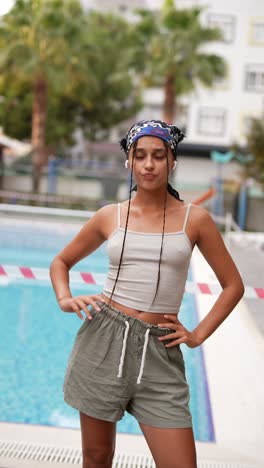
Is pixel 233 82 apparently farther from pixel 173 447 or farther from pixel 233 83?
pixel 173 447

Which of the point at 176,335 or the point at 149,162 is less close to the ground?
the point at 149,162

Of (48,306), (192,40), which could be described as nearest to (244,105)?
(192,40)

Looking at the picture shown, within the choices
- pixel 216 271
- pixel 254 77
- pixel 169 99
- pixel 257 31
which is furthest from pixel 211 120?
pixel 216 271

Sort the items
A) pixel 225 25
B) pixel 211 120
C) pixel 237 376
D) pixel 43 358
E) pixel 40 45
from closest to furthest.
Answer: pixel 237 376, pixel 43 358, pixel 40 45, pixel 225 25, pixel 211 120

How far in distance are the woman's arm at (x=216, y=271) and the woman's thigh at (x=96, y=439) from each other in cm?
46

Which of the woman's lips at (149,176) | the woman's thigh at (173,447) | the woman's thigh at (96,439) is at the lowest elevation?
the woman's thigh at (96,439)

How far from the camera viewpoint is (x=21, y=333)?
7285 mm

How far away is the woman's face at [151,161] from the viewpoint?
6.87 ft

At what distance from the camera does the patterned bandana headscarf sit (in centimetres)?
210

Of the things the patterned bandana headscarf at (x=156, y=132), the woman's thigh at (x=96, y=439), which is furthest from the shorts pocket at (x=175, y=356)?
the patterned bandana headscarf at (x=156, y=132)

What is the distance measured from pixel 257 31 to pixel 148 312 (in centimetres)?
3580

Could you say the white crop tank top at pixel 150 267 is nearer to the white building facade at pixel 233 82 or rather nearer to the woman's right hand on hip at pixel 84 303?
the woman's right hand on hip at pixel 84 303

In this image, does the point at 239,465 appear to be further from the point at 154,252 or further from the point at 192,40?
the point at 192,40

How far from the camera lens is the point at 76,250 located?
2.34 meters
